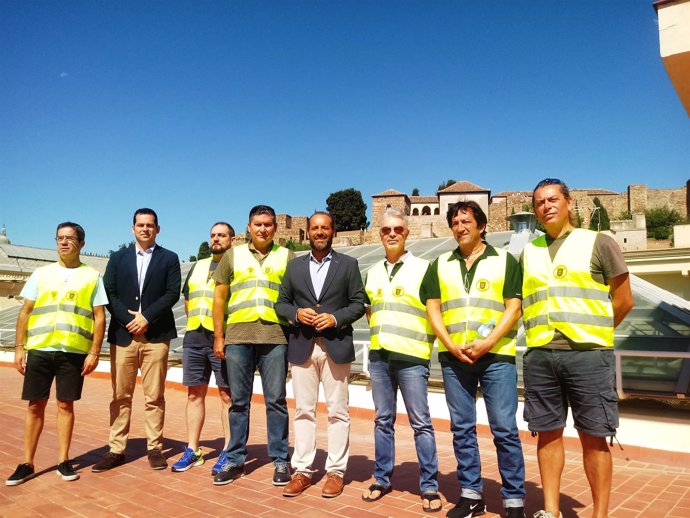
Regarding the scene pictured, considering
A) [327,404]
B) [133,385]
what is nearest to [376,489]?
[327,404]

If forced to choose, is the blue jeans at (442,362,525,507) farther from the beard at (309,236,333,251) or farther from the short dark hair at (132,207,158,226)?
the short dark hair at (132,207,158,226)

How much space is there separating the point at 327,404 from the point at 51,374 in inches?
83.9

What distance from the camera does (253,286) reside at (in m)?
3.87

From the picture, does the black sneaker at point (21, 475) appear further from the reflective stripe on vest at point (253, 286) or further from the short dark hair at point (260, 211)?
the short dark hair at point (260, 211)

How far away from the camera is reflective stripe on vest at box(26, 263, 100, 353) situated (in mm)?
3865

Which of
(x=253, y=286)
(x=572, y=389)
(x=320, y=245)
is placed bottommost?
(x=572, y=389)

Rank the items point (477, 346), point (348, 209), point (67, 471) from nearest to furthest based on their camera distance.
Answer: point (477, 346) → point (67, 471) → point (348, 209)

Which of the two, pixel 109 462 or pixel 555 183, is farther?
pixel 109 462

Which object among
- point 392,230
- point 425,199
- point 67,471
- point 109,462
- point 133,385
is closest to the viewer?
point 392,230

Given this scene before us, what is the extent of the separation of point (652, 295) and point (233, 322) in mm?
6058

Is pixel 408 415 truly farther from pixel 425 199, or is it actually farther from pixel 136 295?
pixel 425 199

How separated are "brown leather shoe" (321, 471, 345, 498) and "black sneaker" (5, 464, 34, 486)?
7.13 ft

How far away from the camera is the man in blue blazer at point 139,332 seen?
4.16 meters

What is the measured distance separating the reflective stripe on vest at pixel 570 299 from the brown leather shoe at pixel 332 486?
1620mm
